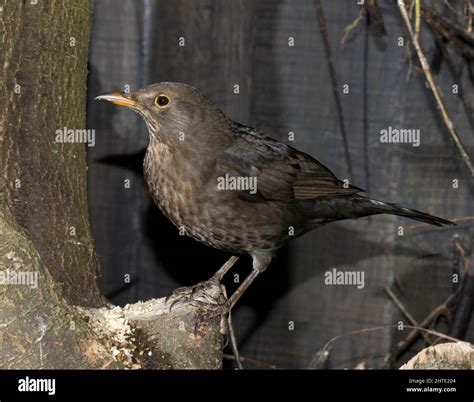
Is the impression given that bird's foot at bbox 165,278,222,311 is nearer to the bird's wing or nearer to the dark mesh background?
the bird's wing

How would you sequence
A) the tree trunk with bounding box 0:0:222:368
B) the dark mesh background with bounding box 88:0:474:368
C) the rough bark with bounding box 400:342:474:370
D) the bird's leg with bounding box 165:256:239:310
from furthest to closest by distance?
the dark mesh background with bounding box 88:0:474:368 < the bird's leg with bounding box 165:256:239:310 < the rough bark with bounding box 400:342:474:370 < the tree trunk with bounding box 0:0:222:368

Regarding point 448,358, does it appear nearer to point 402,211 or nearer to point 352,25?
point 402,211

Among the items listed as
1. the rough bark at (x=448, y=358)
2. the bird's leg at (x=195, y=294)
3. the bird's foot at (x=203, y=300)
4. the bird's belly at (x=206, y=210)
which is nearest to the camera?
the rough bark at (x=448, y=358)

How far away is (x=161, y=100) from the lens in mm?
3992

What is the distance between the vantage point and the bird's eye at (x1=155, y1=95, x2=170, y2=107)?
3980 mm

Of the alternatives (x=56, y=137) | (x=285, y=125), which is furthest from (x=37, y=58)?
(x=285, y=125)

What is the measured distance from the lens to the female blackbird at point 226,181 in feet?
12.9

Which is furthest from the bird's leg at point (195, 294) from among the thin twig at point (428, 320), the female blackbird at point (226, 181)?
the thin twig at point (428, 320)

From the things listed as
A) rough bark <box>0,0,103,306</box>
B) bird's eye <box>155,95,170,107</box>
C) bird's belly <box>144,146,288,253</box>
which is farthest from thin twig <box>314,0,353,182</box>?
rough bark <box>0,0,103,306</box>

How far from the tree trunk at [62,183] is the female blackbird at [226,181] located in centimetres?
29

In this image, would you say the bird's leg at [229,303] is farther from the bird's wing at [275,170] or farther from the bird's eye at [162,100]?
the bird's eye at [162,100]

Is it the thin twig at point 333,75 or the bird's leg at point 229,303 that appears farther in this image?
the thin twig at point 333,75

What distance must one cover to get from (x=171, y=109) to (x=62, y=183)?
0.76m
